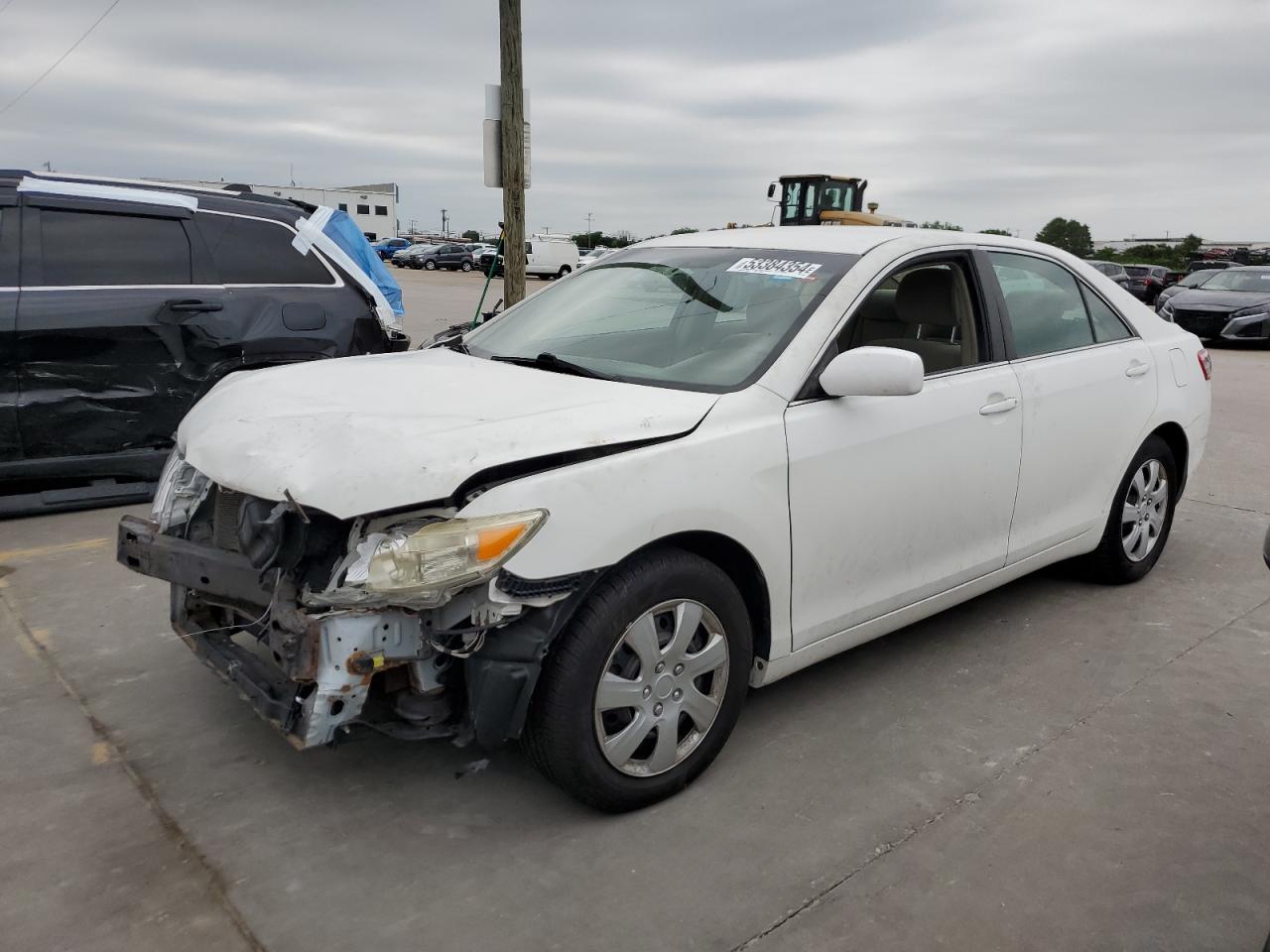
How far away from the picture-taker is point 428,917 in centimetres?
248

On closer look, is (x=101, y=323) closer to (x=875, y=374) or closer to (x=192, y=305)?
(x=192, y=305)

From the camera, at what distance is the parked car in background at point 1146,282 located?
32375mm

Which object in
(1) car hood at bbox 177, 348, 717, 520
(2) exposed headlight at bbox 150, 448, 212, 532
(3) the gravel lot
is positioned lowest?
(3) the gravel lot

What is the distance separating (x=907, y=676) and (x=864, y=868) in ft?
4.19

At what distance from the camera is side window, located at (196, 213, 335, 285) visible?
612cm

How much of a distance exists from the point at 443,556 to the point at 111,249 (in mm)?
4449

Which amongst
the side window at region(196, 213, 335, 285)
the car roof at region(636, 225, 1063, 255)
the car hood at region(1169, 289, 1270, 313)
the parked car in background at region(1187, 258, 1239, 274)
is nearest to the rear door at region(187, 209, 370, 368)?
the side window at region(196, 213, 335, 285)

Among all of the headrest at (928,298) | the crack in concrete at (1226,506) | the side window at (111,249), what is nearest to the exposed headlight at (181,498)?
the headrest at (928,298)

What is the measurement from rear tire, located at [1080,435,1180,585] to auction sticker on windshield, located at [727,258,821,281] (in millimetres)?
1963

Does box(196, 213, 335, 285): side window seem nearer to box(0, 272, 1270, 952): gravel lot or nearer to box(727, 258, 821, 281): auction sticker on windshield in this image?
box(0, 272, 1270, 952): gravel lot

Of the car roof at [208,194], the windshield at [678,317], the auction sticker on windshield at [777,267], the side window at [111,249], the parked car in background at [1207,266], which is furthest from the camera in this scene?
the parked car in background at [1207,266]

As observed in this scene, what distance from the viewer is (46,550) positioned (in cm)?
520

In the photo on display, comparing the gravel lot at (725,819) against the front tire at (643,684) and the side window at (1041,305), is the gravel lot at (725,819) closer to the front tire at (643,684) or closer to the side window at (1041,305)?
the front tire at (643,684)

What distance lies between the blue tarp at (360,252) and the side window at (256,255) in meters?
0.30
